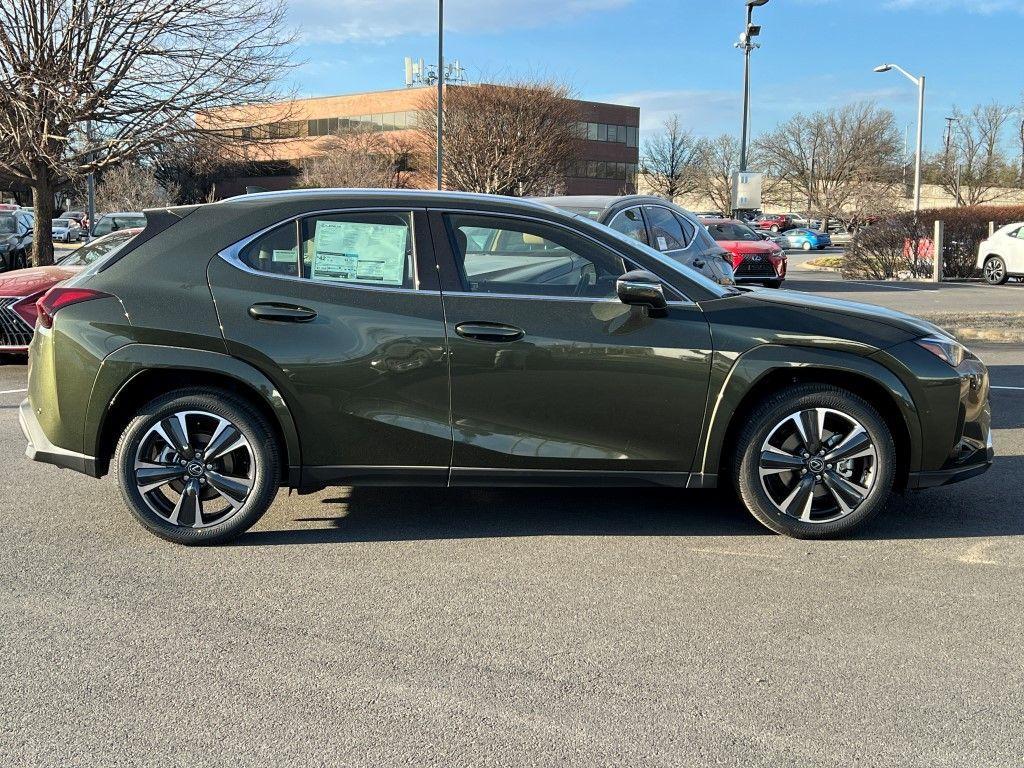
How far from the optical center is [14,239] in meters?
17.0

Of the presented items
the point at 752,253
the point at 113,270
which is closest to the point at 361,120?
the point at 752,253

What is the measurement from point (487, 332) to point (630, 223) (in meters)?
5.07

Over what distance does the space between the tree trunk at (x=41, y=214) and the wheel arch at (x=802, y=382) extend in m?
15.1

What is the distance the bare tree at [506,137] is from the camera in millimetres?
42000

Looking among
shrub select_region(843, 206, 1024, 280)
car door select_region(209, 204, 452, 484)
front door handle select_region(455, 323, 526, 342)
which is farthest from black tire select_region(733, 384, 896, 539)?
shrub select_region(843, 206, 1024, 280)

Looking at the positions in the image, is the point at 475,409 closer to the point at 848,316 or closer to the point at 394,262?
the point at 394,262

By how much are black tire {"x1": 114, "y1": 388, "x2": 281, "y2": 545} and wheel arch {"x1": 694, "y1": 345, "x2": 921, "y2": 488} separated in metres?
2.07

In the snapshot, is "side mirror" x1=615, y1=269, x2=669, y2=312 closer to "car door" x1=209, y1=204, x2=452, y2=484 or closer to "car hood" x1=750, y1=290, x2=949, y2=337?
"car hood" x1=750, y1=290, x2=949, y2=337

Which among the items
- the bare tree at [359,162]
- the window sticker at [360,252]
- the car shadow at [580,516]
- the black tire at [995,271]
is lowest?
the car shadow at [580,516]

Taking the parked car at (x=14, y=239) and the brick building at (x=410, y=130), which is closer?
the parked car at (x=14, y=239)

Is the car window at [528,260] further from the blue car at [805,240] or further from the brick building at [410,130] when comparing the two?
the brick building at [410,130]

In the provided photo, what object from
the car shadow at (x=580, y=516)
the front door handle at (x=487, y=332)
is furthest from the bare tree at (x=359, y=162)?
the front door handle at (x=487, y=332)

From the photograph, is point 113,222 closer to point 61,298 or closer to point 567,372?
point 61,298

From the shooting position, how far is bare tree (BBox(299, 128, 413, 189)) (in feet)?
164
